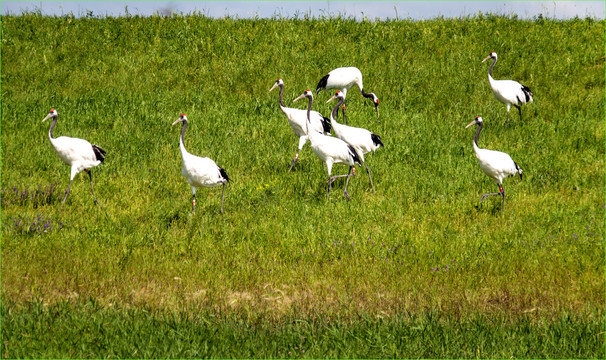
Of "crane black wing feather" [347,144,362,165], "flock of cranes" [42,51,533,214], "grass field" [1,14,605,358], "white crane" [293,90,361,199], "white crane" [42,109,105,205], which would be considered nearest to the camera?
"grass field" [1,14,605,358]

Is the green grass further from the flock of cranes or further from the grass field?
the flock of cranes

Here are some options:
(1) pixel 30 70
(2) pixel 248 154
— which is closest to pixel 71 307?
(2) pixel 248 154

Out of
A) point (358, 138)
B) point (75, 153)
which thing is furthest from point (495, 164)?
point (75, 153)

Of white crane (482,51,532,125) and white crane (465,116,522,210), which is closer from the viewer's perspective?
white crane (465,116,522,210)

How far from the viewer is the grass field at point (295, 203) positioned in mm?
5766

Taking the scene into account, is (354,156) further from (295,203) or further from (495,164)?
(495,164)

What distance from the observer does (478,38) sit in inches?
731

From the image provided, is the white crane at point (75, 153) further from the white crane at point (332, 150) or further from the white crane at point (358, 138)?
the white crane at point (358, 138)

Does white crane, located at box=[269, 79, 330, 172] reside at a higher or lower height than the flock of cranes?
higher

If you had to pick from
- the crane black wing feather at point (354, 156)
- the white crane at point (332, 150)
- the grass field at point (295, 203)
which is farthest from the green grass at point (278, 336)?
the crane black wing feather at point (354, 156)

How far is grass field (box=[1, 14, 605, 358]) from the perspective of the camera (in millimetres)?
5766

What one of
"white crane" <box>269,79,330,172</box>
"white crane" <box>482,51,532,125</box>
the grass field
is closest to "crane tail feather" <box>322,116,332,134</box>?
"white crane" <box>269,79,330,172</box>

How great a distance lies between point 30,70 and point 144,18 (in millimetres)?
4356

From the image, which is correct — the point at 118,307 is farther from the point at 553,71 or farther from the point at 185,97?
the point at 553,71
